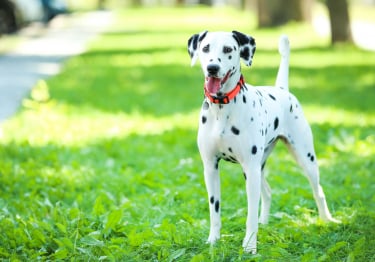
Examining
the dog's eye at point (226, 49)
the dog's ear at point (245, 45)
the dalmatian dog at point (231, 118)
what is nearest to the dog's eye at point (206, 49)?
the dalmatian dog at point (231, 118)

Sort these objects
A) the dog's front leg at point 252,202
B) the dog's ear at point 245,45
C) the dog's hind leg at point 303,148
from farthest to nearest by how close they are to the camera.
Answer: the dog's hind leg at point 303,148 < the dog's front leg at point 252,202 < the dog's ear at point 245,45

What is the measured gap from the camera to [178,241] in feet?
17.8

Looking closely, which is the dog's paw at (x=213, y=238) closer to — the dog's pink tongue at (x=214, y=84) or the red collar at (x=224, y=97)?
the red collar at (x=224, y=97)

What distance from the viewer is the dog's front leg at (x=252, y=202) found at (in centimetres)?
518

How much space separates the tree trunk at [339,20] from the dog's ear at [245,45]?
17.2m

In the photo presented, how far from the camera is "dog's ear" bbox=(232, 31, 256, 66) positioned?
504cm

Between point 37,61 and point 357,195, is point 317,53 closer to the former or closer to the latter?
point 37,61

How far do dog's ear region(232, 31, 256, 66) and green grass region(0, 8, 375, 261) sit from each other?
4.56 ft

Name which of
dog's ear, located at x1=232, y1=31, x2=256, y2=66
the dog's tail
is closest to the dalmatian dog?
dog's ear, located at x1=232, y1=31, x2=256, y2=66

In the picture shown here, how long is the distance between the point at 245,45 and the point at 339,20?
57.8 ft


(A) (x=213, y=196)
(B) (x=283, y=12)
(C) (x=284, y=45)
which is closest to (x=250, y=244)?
(A) (x=213, y=196)

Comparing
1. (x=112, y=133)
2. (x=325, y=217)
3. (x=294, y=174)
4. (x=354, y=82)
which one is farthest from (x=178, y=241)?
(x=354, y=82)

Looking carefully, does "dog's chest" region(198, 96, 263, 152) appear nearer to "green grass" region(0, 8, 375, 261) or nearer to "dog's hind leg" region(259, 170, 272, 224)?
"green grass" region(0, 8, 375, 261)

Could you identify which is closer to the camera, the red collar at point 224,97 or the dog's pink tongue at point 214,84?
the dog's pink tongue at point 214,84
